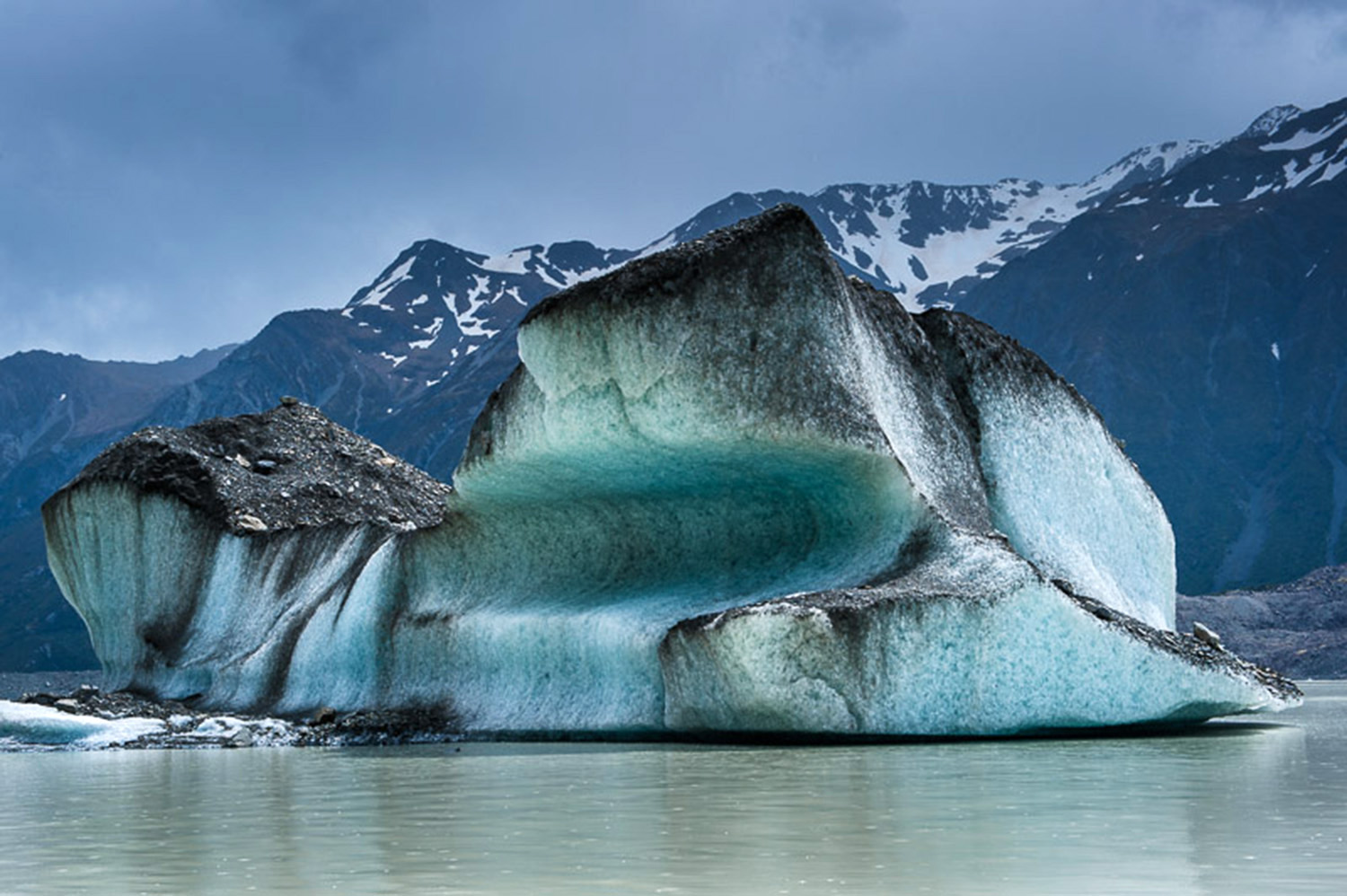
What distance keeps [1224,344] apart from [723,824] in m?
152

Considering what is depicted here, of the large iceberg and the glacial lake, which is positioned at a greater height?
the large iceberg

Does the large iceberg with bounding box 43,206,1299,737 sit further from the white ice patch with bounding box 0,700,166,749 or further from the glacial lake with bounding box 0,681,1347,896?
the white ice patch with bounding box 0,700,166,749

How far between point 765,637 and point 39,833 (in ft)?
21.1

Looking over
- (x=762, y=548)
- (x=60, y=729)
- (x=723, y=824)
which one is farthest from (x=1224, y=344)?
(x=723, y=824)

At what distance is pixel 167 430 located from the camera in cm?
2548

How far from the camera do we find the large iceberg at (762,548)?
12.9m

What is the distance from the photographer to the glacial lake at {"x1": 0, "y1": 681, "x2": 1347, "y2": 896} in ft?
17.6

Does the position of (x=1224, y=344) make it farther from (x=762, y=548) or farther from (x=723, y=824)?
(x=723, y=824)

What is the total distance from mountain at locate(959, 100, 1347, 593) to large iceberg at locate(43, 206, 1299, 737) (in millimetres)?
111034

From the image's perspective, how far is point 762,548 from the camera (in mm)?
16141

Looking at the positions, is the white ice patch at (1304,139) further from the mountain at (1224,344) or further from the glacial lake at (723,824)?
the glacial lake at (723,824)

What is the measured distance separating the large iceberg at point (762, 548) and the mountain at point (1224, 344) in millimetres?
111034

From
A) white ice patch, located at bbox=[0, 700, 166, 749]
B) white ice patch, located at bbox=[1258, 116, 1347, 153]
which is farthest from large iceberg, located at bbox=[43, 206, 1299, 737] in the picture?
white ice patch, located at bbox=[1258, 116, 1347, 153]

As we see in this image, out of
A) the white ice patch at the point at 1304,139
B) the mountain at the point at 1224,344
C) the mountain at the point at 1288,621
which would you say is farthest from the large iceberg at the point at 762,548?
the white ice patch at the point at 1304,139
